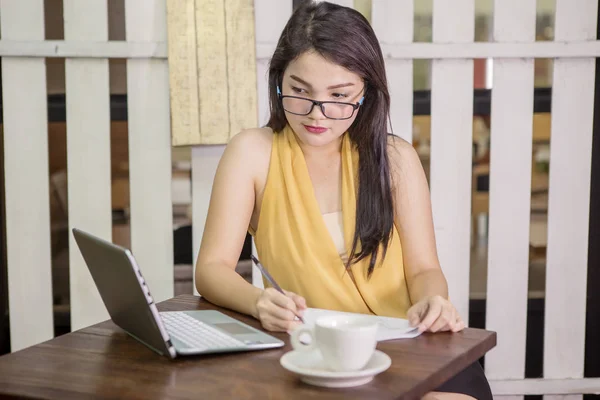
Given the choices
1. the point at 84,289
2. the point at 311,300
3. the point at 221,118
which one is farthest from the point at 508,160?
the point at 84,289

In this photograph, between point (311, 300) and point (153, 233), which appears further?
point (153, 233)

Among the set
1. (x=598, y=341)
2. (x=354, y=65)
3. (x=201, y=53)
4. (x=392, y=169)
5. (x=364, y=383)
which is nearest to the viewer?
(x=364, y=383)

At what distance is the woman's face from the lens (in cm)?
161

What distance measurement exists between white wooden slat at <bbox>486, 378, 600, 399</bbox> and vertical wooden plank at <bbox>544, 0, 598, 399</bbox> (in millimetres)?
24

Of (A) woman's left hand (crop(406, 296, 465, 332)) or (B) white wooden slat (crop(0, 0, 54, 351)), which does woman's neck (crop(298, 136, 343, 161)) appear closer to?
(A) woman's left hand (crop(406, 296, 465, 332))

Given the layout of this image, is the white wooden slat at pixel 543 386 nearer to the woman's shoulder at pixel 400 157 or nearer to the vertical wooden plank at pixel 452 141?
the vertical wooden plank at pixel 452 141

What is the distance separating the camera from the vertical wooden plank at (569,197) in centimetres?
245

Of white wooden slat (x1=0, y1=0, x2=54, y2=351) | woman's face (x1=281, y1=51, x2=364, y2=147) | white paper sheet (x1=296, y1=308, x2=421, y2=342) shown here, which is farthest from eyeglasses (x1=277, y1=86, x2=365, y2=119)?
white wooden slat (x1=0, y1=0, x2=54, y2=351)

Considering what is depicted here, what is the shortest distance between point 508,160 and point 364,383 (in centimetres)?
163

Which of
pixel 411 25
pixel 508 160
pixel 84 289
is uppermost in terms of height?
pixel 411 25

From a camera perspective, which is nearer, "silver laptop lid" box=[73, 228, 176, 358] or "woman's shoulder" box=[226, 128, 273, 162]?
"silver laptop lid" box=[73, 228, 176, 358]

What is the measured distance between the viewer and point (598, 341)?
2.60m

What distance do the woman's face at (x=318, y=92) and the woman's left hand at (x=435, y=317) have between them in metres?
0.48

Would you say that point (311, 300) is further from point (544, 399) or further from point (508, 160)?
point (544, 399)
